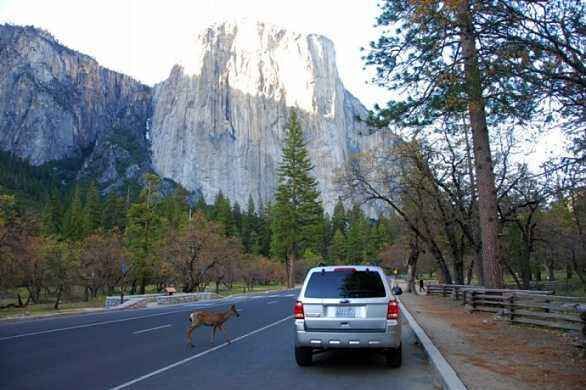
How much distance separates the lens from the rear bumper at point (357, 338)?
27.9 feet

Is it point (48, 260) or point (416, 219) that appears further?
point (48, 260)

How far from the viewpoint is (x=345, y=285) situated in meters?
8.94

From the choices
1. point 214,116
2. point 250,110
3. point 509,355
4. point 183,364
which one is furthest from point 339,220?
point 183,364

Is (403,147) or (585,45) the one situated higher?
(403,147)

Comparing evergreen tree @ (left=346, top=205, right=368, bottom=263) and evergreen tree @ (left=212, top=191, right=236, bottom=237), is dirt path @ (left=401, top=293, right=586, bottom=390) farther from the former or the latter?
evergreen tree @ (left=346, top=205, right=368, bottom=263)

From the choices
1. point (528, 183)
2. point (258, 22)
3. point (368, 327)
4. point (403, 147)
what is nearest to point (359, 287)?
point (368, 327)

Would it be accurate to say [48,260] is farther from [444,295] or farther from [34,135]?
[34,135]

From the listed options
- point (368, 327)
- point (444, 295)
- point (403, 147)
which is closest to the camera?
point (368, 327)

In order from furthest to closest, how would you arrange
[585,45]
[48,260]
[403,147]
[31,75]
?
[31,75]
[48,260]
[403,147]
[585,45]

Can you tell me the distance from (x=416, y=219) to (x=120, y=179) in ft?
470

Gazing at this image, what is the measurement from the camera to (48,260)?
40.3 m

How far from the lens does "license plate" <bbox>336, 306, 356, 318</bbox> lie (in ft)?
28.2

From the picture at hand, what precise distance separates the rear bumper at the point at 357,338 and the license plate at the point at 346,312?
266mm

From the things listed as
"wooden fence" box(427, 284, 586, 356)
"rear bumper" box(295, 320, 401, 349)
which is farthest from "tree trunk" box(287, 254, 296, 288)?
"rear bumper" box(295, 320, 401, 349)
